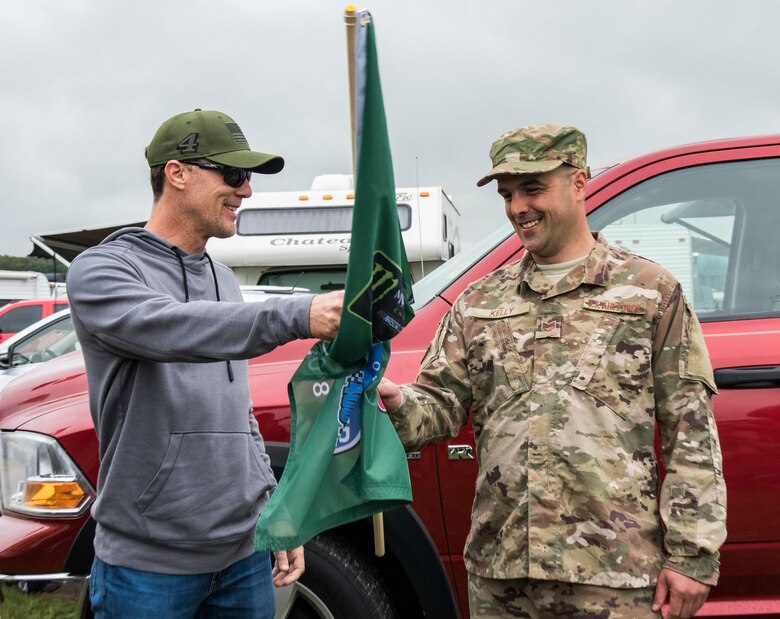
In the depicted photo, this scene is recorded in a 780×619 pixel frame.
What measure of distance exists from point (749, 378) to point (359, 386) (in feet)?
4.80

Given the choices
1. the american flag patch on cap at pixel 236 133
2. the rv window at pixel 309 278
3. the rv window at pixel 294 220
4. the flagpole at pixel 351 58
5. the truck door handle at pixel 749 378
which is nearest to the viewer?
the flagpole at pixel 351 58

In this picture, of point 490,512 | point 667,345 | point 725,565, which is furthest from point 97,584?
point 725,565

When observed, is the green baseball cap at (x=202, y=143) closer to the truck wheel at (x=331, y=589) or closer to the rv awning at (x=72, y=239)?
the truck wheel at (x=331, y=589)

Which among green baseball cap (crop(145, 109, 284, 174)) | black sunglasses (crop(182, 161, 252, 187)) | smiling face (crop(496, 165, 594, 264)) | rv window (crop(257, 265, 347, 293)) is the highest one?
green baseball cap (crop(145, 109, 284, 174))

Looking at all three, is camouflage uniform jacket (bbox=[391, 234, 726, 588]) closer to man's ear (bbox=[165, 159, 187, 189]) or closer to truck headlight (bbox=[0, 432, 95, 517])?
man's ear (bbox=[165, 159, 187, 189])

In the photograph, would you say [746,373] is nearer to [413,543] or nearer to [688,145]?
[688,145]

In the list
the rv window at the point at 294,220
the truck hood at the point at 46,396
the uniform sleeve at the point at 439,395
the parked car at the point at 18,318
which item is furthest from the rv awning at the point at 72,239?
the uniform sleeve at the point at 439,395

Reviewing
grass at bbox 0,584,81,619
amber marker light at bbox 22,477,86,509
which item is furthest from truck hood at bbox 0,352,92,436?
→ grass at bbox 0,584,81,619

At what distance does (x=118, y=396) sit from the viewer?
6.56 feet

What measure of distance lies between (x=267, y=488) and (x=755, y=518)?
5.12ft

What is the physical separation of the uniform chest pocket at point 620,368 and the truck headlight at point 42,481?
1.65m

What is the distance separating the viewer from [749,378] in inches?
109

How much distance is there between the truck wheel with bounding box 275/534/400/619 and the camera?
2844 millimetres

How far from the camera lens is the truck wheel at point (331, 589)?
284cm
